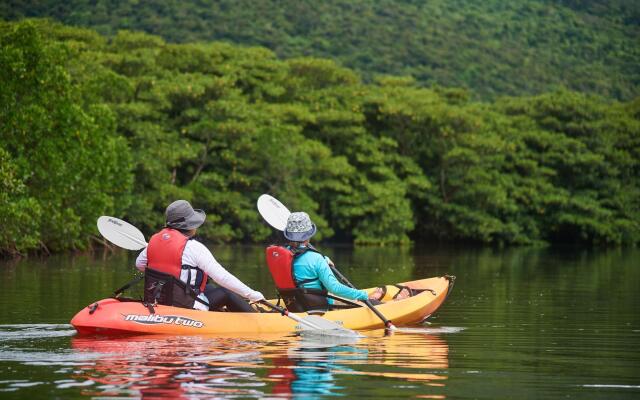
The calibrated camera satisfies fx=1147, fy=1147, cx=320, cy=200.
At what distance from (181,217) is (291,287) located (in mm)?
1954

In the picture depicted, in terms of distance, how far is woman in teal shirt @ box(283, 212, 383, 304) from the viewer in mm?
14680

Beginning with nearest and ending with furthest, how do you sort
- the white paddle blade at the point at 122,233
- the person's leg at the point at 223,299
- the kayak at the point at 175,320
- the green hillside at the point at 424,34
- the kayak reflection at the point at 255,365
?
the kayak reflection at the point at 255,365
the kayak at the point at 175,320
the person's leg at the point at 223,299
the white paddle blade at the point at 122,233
the green hillside at the point at 424,34

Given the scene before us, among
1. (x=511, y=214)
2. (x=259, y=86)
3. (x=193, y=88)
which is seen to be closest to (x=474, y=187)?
(x=511, y=214)

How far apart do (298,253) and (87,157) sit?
72.0 ft

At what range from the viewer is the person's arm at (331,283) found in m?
14.7

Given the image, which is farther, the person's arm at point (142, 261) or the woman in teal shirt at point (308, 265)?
the woman in teal shirt at point (308, 265)

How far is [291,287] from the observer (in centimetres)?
1483

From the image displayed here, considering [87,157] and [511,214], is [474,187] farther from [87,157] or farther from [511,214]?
[87,157]

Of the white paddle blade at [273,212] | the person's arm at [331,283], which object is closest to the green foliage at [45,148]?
the white paddle blade at [273,212]

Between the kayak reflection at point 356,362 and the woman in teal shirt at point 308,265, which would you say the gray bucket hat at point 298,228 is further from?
the kayak reflection at point 356,362

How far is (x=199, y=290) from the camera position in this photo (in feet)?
45.9

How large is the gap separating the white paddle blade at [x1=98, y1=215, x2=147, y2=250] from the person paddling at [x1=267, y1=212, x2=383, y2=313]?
182 cm

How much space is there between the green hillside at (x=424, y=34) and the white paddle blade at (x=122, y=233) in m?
67.0

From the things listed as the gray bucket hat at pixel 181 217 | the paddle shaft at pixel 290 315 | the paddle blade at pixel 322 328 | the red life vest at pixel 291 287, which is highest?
the gray bucket hat at pixel 181 217
